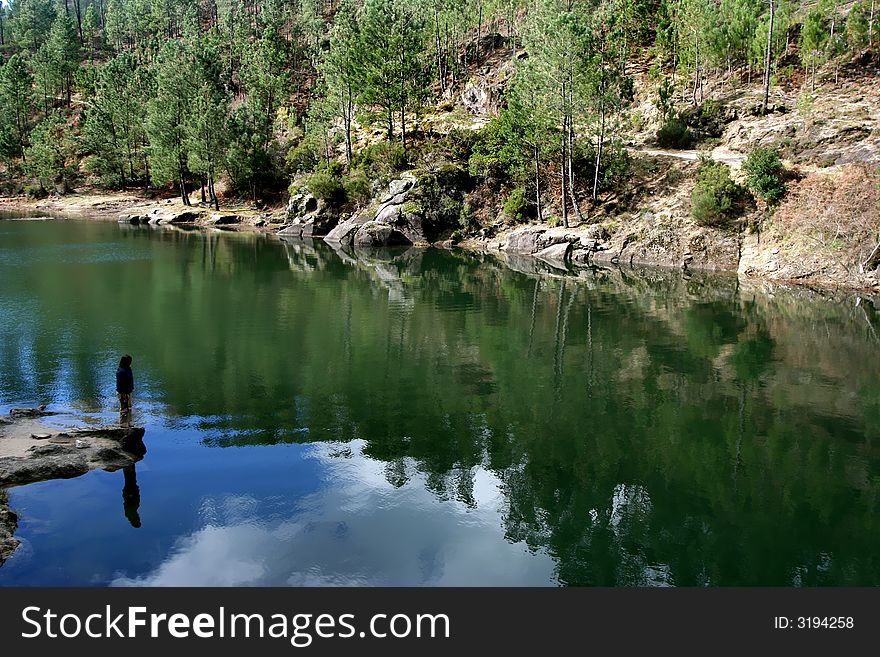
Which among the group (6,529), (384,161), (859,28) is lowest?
(6,529)

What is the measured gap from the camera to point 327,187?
89.5m

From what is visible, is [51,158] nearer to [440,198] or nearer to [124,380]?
[440,198]

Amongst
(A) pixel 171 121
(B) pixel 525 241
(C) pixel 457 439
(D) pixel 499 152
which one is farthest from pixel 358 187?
(C) pixel 457 439

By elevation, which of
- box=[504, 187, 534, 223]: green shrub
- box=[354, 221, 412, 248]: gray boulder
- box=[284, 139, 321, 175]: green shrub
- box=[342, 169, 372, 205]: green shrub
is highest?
box=[284, 139, 321, 175]: green shrub

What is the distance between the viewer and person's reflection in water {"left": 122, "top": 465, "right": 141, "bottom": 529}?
1753 centimetres

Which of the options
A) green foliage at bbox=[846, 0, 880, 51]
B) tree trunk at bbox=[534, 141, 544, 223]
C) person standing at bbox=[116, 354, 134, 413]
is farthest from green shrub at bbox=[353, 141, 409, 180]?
person standing at bbox=[116, 354, 134, 413]

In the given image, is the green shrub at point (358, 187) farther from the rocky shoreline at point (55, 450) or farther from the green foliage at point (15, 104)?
the green foliage at point (15, 104)

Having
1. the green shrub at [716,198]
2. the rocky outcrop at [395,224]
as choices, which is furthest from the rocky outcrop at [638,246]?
the rocky outcrop at [395,224]

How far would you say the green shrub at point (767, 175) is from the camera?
59.7 meters

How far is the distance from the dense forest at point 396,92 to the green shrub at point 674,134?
23 centimetres

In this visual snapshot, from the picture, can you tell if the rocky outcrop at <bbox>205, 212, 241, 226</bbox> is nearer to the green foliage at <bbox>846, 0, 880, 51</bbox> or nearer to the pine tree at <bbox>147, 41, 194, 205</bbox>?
the pine tree at <bbox>147, 41, 194, 205</bbox>

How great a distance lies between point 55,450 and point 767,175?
58911mm

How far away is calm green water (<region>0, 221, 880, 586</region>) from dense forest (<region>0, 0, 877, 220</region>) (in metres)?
32.4

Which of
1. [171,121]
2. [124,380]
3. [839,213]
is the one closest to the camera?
[124,380]
